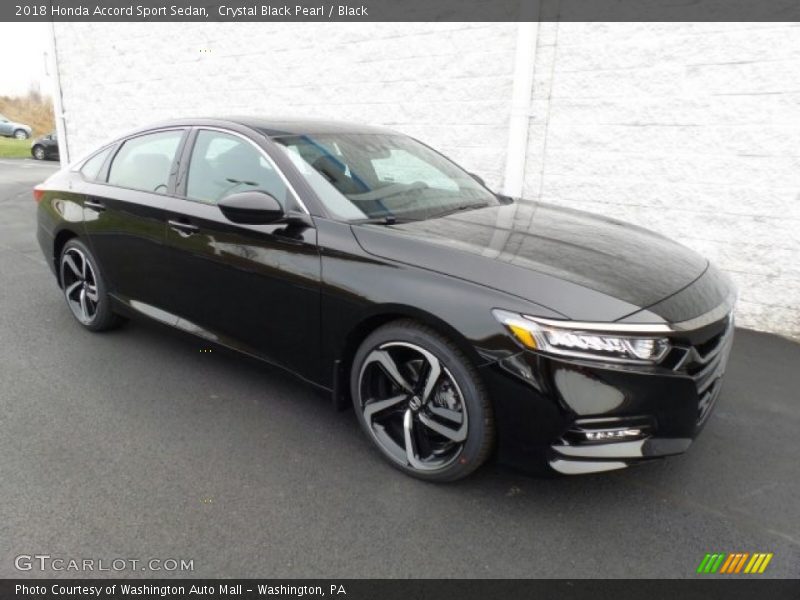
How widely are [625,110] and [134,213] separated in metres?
3.96

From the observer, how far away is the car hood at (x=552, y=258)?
2.31 metres

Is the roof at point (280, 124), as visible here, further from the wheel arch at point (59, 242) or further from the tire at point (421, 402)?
the tire at point (421, 402)

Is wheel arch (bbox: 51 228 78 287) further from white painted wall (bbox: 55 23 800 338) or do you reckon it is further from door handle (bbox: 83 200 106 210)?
white painted wall (bbox: 55 23 800 338)

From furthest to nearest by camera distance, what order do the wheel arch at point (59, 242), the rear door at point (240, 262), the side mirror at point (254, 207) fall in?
1. the wheel arch at point (59, 242)
2. the rear door at point (240, 262)
3. the side mirror at point (254, 207)

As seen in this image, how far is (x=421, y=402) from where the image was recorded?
2617 mm

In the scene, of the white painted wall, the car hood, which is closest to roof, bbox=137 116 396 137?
the car hood

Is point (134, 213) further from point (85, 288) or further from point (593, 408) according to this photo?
point (593, 408)

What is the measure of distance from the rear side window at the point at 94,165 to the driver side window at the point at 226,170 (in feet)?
3.71

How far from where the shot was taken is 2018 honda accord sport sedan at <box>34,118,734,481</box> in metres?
2.25

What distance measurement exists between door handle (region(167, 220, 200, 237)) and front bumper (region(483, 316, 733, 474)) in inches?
75.1

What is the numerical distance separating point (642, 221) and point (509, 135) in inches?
58.7
